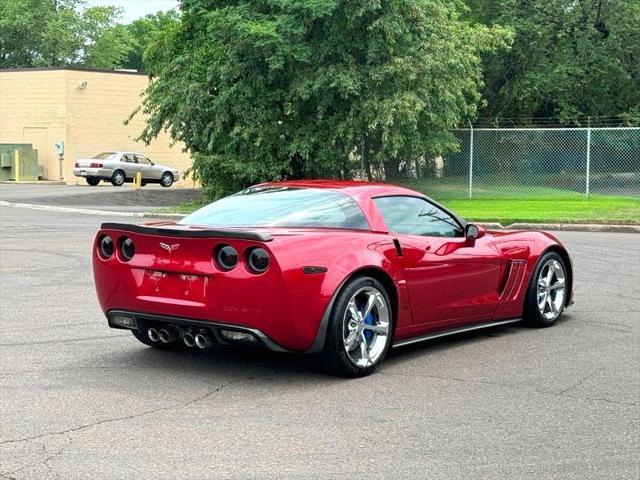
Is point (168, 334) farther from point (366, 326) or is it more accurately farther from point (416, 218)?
point (416, 218)

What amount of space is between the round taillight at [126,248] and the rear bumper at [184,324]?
395 mm

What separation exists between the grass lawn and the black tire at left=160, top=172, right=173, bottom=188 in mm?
20675

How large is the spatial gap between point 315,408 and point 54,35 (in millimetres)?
73729

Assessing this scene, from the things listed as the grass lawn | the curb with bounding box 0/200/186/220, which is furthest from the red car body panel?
the curb with bounding box 0/200/186/220

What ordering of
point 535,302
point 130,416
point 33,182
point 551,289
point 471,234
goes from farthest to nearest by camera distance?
point 33,182
point 551,289
point 535,302
point 471,234
point 130,416

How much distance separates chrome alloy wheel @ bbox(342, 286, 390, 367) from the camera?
6.62 m

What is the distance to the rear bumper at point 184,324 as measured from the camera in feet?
20.5

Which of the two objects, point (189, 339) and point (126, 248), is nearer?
point (189, 339)

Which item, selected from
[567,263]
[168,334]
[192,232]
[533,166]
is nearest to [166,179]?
[533,166]

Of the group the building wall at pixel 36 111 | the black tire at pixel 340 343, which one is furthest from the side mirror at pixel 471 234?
the building wall at pixel 36 111

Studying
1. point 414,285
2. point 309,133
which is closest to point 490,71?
point 309,133

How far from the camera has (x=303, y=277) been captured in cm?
630

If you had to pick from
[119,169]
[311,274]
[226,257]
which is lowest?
[311,274]

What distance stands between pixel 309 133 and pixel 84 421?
2265 centimetres
